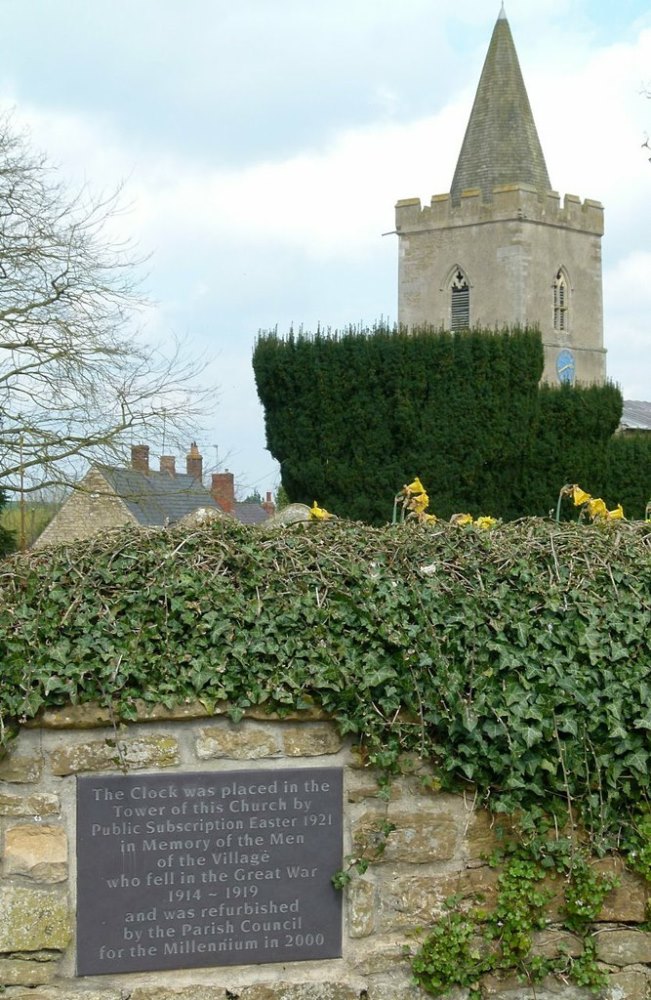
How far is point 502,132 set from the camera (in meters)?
44.1

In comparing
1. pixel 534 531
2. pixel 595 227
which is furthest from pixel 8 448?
pixel 595 227

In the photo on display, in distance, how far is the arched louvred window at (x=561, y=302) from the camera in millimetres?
45125

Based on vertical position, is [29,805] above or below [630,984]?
above

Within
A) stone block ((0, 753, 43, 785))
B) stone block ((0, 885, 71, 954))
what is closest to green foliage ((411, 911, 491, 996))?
stone block ((0, 885, 71, 954))

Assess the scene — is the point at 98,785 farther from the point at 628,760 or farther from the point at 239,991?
the point at 628,760

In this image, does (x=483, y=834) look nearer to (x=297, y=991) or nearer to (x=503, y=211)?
(x=297, y=991)

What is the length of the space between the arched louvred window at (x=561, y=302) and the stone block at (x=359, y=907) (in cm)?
4193

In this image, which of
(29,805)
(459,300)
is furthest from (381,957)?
(459,300)

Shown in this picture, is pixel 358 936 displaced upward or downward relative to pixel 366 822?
downward

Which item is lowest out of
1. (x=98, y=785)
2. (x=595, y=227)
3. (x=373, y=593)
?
(x=98, y=785)

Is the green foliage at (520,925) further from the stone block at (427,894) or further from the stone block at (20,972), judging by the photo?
the stone block at (20,972)

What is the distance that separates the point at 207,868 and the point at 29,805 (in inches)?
25.7

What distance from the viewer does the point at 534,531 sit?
5180 millimetres

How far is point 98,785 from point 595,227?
146 feet
